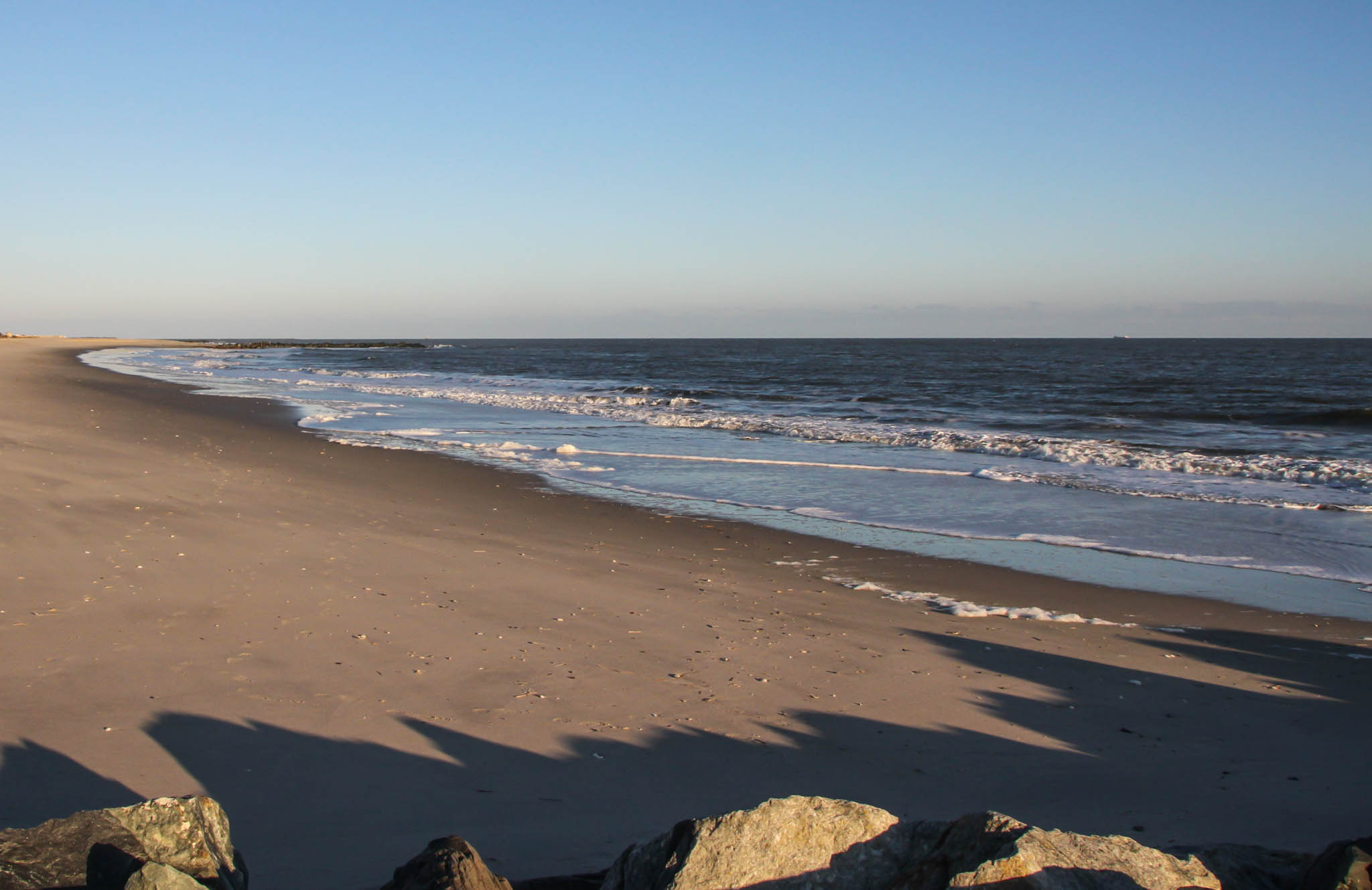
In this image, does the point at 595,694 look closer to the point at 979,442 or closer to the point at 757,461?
the point at 757,461

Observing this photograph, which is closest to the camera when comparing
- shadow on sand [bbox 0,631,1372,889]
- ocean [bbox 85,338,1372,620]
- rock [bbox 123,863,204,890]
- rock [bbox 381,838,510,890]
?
rock [bbox 123,863,204,890]

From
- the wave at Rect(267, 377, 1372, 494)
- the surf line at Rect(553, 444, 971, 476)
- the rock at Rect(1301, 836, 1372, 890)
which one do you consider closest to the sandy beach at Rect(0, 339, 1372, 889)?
the rock at Rect(1301, 836, 1372, 890)

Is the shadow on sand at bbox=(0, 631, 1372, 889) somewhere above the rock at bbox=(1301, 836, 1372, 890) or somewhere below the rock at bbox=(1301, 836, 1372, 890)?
below

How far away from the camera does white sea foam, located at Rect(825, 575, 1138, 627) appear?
6.68m

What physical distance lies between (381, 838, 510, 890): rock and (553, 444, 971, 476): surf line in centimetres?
1258

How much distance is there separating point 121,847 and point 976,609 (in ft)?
18.3

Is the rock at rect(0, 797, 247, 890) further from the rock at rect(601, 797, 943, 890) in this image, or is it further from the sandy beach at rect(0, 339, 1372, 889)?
the rock at rect(601, 797, 943, 890)

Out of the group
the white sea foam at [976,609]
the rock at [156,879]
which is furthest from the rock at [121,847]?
the white sea foam at [976,609]

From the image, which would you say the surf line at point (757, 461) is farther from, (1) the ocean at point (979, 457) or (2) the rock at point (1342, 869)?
(2) the rock at point (1342, 869)

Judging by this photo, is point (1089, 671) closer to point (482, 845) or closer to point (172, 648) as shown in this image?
point (482, 845)

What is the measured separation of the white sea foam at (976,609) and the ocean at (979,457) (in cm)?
141

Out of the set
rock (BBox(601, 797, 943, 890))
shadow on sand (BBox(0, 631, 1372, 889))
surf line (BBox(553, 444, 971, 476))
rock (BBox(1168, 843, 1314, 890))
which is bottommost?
shadow on sand (BBox(0, 631, 1372, 889))

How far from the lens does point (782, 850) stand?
2.60 meters

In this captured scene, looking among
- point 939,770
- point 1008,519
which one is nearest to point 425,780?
point 939,770
